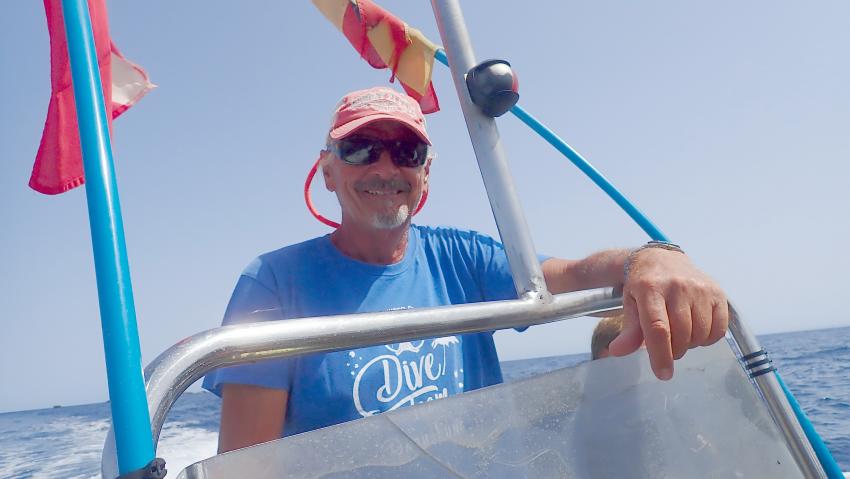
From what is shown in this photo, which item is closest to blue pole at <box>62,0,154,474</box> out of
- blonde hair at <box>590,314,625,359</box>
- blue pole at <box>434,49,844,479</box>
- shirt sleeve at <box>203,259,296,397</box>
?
shirt sleeve at <box>203,259,296,397</box>

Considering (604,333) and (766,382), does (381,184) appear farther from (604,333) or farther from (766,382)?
(604,333)

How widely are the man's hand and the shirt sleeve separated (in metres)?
0.68

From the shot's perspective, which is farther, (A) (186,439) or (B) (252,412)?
(A) (186,439)

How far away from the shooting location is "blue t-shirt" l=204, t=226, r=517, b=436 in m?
1.17

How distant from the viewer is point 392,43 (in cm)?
201

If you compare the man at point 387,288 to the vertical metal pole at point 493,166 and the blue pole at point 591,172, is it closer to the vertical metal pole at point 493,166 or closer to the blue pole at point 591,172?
the vertical metal pole at point 493,166

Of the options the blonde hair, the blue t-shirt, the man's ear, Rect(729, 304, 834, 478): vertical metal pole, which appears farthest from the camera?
the blonde hair

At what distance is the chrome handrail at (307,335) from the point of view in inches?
17.9

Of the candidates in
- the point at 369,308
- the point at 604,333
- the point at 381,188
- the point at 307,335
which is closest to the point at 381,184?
the point at 381,188

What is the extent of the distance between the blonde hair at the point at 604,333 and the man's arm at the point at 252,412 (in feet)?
5.19

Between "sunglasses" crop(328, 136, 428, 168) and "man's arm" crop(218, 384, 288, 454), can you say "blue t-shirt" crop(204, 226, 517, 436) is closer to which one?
"man's arm" crop(218, 384, 288, 454)

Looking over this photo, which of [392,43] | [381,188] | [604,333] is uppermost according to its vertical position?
[392,43]

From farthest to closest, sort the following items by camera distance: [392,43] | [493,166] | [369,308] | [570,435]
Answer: [392,43], [369,308], [493,166], [570,435]

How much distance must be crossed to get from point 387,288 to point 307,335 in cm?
87
